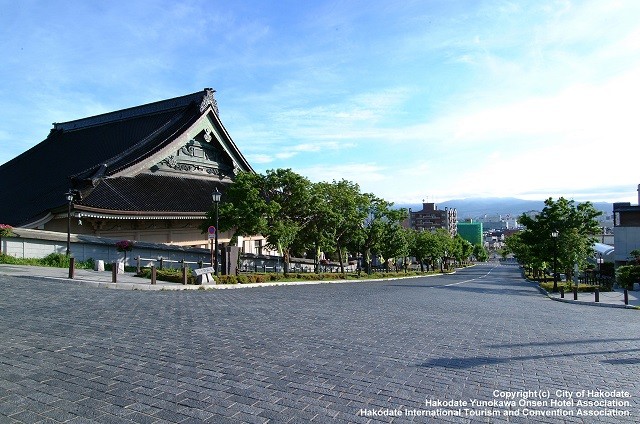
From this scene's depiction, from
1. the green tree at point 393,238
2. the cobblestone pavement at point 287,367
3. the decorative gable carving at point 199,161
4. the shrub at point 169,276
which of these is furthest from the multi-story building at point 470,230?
the cobblestone pavement at point 287,367

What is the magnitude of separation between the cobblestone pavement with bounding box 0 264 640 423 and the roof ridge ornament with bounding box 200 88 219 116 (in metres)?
26.4

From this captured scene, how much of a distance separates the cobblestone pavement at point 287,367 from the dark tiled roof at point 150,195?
47.5 feet

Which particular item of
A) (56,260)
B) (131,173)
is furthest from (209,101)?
(56,260)

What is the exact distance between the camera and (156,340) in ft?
25.0

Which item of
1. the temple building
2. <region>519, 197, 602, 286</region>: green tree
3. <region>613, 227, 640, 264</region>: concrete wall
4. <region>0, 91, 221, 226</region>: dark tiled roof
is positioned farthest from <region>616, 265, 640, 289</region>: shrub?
<region>0, 91, 221, 226</region>: dark tiled roof

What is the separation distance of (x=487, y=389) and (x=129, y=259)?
22.0 metres

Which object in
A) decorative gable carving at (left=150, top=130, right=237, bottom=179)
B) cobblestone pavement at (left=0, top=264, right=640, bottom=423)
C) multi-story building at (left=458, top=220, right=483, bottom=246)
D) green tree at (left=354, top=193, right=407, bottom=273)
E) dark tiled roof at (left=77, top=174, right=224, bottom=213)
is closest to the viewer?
cobblestone pavement at (left=0, top=264, right=640, bottom=423)

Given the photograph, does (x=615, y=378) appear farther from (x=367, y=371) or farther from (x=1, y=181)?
(x=1, y=181)

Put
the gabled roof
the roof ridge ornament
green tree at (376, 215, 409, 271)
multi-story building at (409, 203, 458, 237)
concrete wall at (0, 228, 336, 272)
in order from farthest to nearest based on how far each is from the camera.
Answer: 1. multi-story building at (409, 203, 458, 237)
2. green tree at (376, 215, 409, 271)
3. the roof ridge ornament
4. the gabled roof
5. concrete wall at (0, 228, 336, 272)

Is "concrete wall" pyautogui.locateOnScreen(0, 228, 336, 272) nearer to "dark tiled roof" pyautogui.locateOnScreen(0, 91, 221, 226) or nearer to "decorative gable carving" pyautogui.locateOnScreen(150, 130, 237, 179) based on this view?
"dark tiled roof" pyautogui.locateOnScreen(0, 91, 221, 226)

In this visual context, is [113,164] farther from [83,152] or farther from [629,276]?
[629,276]

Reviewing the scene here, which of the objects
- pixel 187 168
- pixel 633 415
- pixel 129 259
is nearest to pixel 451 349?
pixel 633 415

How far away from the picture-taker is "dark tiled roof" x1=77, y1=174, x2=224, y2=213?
25.2 m

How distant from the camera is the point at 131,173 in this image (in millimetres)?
29422
